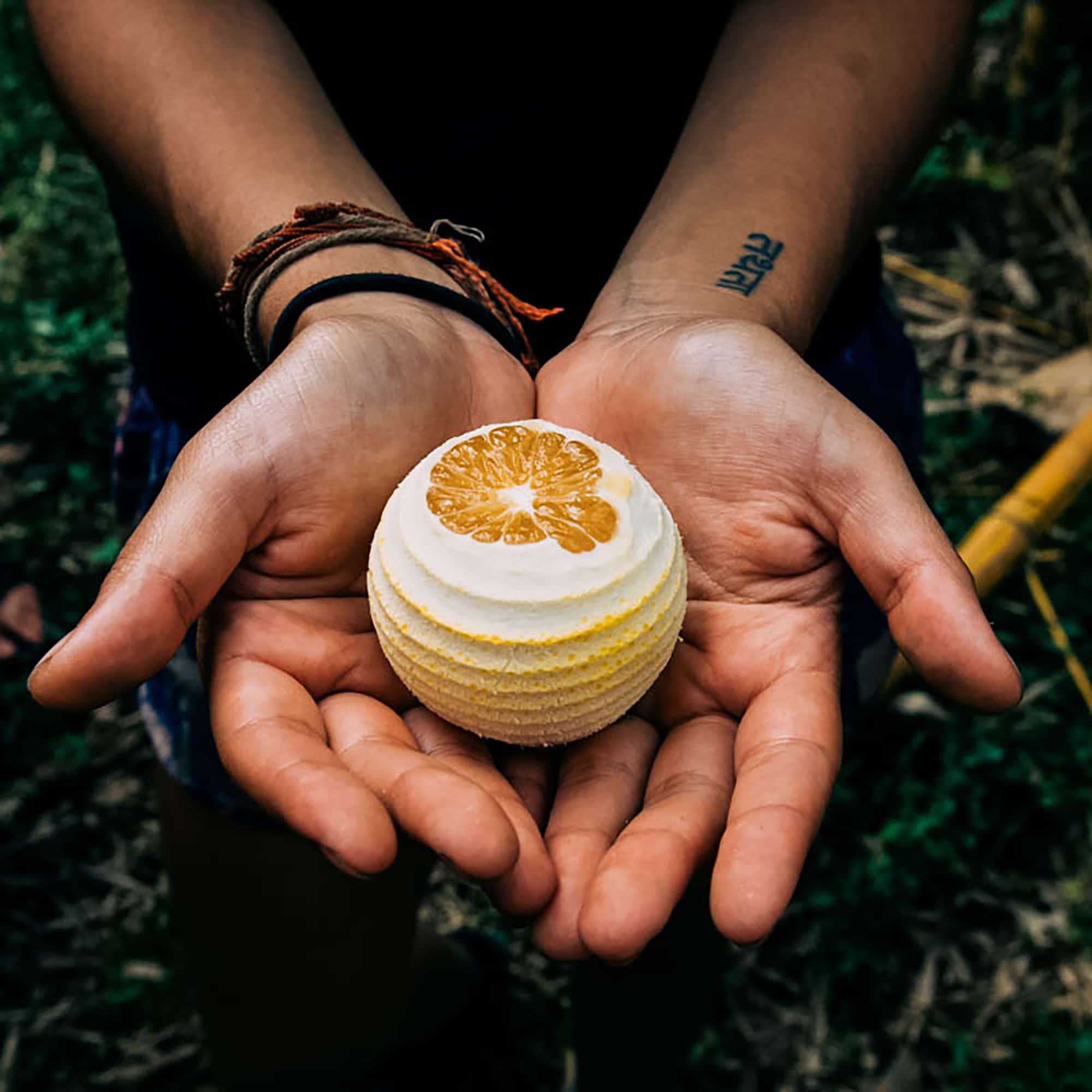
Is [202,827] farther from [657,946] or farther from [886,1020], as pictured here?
[886,1020]

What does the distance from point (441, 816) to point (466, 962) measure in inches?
60.7

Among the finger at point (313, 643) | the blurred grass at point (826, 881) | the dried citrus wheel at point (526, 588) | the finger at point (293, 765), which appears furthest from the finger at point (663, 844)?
the blurred grass at point (826, 881)

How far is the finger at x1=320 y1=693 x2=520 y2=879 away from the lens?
139 centimetres

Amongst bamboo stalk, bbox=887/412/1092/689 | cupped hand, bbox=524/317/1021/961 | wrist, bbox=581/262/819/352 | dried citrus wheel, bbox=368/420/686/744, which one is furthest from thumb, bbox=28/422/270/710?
bamboo stalk, bbox=887/412/1092/689

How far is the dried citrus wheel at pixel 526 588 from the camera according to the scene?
167 centimetres

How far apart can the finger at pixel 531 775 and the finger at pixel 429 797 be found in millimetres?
185

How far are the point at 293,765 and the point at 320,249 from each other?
3.20ft

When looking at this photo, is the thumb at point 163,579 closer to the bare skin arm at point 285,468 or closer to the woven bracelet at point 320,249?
the bare skin arm at point 285,468

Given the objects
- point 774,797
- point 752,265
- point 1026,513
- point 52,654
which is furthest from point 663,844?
point 1026,513

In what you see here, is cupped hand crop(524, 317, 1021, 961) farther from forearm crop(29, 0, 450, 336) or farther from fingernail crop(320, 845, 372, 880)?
forearm crop(29, 0, 450, 336)

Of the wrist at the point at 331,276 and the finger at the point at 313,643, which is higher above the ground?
the wrist at the point at 331,276

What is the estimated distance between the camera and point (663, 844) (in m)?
1.49

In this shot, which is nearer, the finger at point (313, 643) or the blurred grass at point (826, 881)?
the finger at point (313, 643)

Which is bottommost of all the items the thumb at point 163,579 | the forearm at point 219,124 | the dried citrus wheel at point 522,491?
the thumb at point 163,579
